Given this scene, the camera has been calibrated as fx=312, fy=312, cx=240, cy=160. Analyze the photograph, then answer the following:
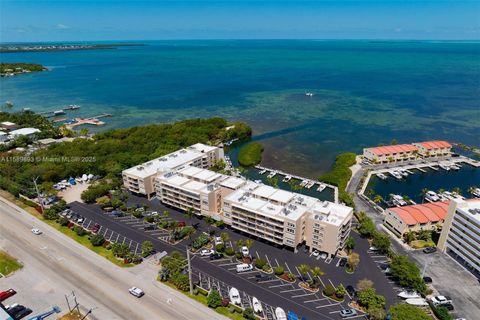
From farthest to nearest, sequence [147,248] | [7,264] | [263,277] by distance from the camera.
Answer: [147,248]
[7,264]
[263,277]

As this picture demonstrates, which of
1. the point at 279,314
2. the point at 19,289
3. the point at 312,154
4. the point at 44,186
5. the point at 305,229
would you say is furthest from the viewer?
the point at 312,154

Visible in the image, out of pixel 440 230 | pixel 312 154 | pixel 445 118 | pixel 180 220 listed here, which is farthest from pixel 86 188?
pixel 445 118

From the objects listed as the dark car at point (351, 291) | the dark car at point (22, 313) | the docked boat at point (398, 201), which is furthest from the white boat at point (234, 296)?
the docked boat at point (398, 201)

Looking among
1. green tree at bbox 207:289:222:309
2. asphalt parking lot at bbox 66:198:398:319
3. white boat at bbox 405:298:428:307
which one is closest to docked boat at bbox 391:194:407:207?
asphalt parking lot at bbox 66:198:398:319

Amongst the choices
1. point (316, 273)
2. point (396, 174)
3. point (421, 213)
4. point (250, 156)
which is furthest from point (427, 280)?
point (250, 156)

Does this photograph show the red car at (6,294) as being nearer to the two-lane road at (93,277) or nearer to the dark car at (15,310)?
the dark car at (15,310)

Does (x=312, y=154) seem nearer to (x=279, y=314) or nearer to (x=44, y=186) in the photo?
(x=279, y=314)

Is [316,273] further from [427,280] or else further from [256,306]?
[427,280]
